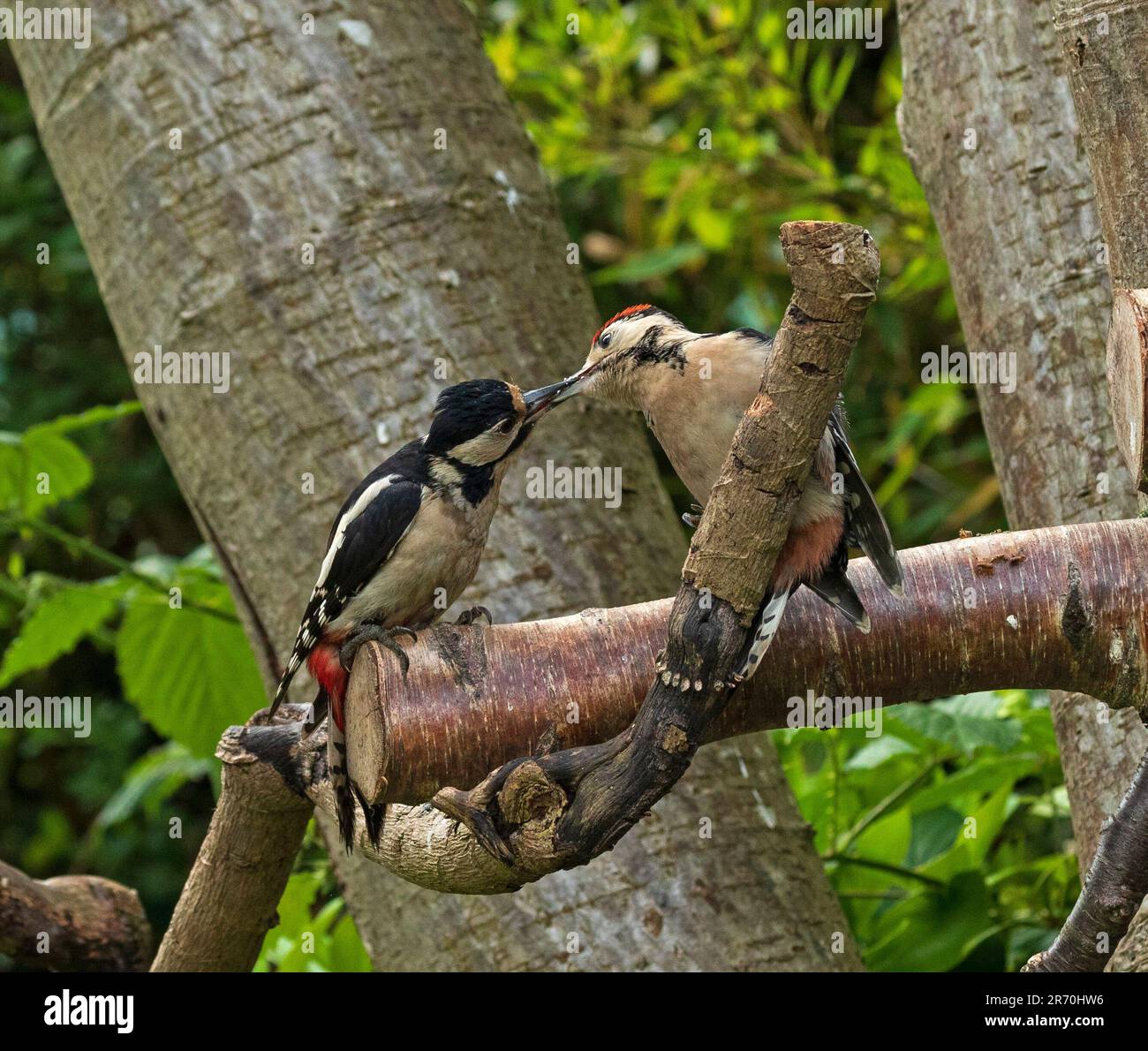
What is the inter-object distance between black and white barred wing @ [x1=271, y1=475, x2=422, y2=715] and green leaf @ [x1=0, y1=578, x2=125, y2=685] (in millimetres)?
Answer: 954

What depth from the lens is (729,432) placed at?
1.96 metres

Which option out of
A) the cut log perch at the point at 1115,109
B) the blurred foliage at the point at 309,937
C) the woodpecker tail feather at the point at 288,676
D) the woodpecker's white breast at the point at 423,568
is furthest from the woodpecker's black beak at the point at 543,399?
the blurred foliage at the point at 309,937

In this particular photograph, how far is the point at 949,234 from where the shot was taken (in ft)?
8.73

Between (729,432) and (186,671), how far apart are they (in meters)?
1.59

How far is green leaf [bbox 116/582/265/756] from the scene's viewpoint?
9.87 feet

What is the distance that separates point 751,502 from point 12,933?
1.79m

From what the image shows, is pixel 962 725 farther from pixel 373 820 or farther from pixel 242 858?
pixel 242 858

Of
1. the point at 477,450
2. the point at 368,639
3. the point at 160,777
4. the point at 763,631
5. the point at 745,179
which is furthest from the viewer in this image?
the point at 745,179

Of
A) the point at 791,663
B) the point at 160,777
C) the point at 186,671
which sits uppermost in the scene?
the point at 791,663

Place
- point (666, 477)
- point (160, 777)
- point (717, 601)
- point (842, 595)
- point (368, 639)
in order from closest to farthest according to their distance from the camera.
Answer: point (717, 601) < point (842, 595) < point (368, 639) < point (160, 777) < point (666, 477)

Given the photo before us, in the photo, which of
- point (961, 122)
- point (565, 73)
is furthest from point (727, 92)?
point (961, 122)

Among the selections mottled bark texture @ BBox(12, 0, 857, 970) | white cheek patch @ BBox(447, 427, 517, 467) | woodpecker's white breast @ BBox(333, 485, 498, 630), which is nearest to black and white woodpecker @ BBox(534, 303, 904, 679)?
white cheek patch @ BBox(447, 427, 517, 467)

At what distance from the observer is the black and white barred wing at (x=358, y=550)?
6.91ft

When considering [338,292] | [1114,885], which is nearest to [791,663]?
[1114,885]
